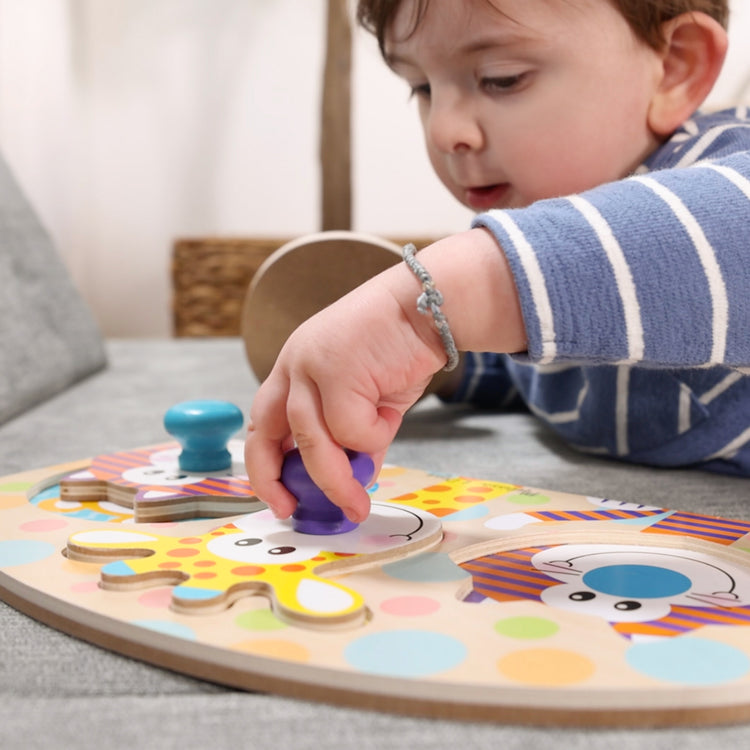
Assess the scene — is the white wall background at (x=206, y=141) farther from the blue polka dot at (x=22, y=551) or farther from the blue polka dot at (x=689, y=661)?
the blue polka dot at (x=689, y=661)

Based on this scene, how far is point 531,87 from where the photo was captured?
665 mm

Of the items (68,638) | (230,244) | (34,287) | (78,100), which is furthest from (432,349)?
(78,100)

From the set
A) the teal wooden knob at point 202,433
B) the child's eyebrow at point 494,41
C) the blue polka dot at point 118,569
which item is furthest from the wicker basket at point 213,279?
the blue polka dot at point 118,569

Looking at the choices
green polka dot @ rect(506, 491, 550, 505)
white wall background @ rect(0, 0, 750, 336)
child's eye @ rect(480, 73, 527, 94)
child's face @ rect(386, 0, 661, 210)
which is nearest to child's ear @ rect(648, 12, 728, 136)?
child's face @ rect(386, 0, 661, 210)

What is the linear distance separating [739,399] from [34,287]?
83 centimetres

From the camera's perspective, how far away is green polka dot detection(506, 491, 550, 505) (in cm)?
51

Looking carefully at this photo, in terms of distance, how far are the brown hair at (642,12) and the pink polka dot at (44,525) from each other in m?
0.45

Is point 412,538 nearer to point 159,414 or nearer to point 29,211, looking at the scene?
point 159,414

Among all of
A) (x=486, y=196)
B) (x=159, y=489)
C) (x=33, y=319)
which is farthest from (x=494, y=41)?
(x=33, y=319)

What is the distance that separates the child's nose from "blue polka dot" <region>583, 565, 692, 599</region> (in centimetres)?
40

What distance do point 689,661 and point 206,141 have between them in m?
2.23

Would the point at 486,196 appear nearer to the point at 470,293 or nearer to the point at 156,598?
the point at 470,293

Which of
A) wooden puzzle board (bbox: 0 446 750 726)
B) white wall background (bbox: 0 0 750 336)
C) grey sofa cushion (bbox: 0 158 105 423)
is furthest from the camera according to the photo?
white wall background (bbox: 0 0 750 336)

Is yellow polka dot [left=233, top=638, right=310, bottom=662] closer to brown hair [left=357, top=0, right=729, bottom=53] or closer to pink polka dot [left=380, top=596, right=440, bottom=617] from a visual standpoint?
pink polka dot [left=380, top=596, right=440, bottom=617]
